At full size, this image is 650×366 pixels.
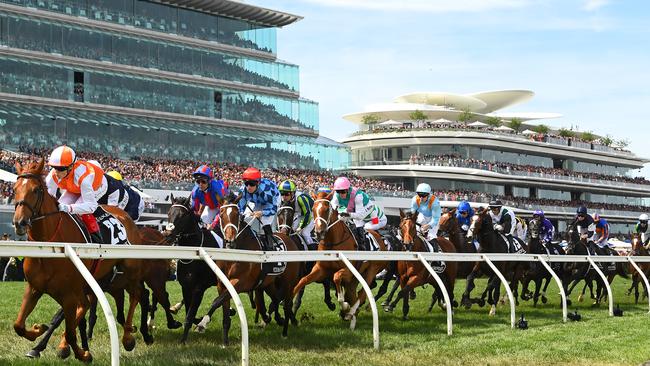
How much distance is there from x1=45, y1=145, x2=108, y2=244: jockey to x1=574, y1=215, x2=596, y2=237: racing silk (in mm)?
11472

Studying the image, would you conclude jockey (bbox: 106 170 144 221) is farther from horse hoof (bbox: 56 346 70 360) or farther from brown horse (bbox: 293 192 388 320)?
horse hoof (bbox: 56 346 70 360)

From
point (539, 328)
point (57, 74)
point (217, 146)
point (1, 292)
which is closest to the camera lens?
point (539, 328)

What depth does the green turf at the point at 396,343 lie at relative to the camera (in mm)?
9070

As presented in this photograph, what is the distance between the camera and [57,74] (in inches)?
1919

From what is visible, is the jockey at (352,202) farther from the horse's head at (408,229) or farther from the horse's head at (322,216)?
the horse's head at (322,216)

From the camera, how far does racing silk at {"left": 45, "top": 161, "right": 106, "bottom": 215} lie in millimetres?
9078

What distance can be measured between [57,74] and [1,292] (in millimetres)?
32766

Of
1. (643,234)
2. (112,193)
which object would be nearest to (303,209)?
(112,193)

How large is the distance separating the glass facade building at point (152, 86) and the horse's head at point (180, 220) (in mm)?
35683

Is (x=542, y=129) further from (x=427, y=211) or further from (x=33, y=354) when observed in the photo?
(x=33, y=354)

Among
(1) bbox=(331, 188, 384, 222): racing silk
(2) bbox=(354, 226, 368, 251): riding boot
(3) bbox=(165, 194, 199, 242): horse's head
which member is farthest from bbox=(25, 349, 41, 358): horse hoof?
(1) bbox=(331, 188, 384, 222): racing silk

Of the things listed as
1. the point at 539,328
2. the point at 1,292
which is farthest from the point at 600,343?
the point at 1,292

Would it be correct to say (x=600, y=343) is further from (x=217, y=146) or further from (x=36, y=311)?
(x=217, y=146)

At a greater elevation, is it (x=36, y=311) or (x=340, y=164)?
(x=340, y=164)
